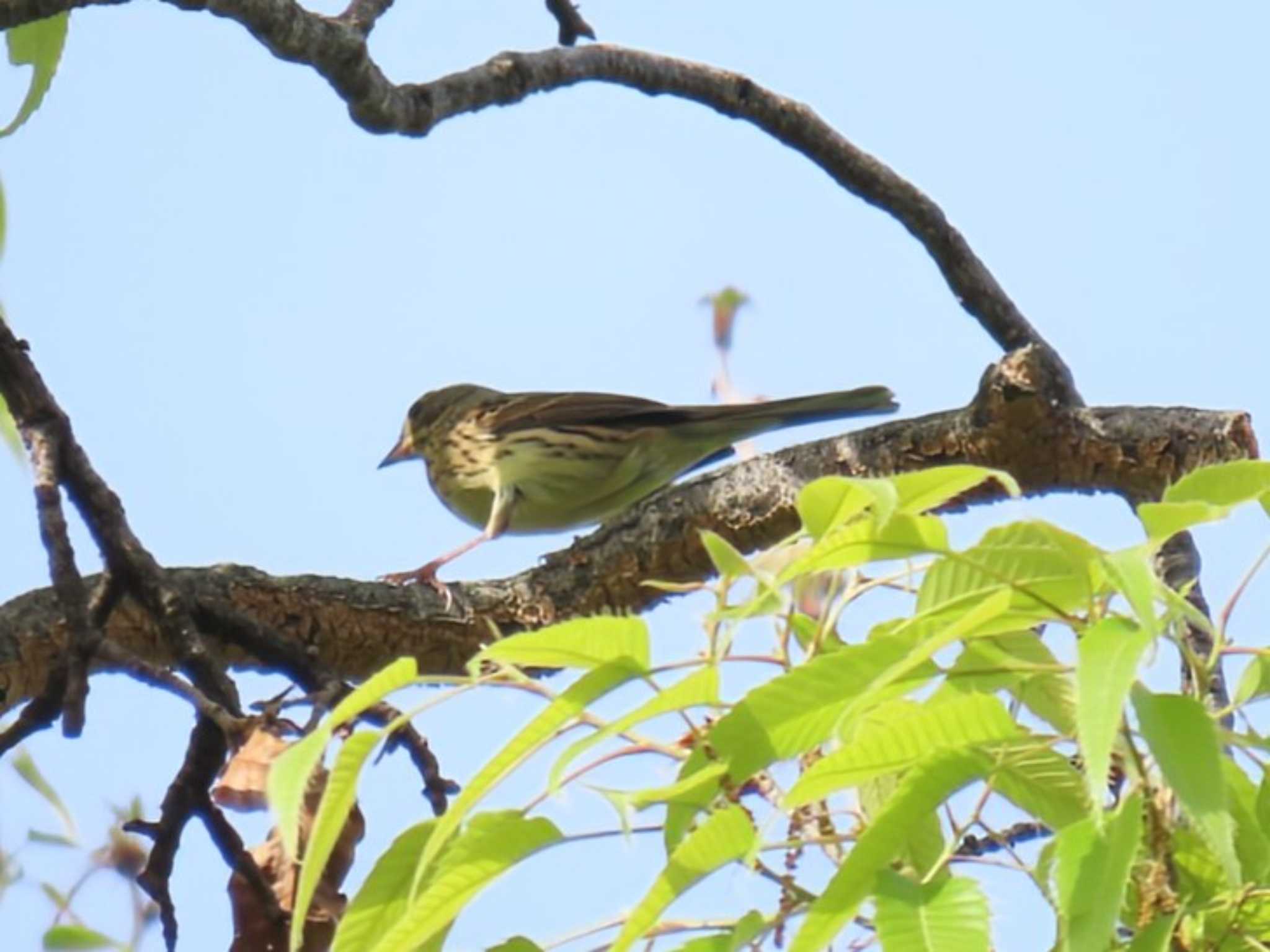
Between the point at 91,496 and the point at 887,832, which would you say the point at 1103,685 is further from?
the point at 91,496

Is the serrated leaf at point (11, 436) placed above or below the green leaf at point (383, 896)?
above

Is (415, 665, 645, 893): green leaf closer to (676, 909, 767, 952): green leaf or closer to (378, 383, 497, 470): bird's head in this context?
(676, 909, 767, 952): green leaf

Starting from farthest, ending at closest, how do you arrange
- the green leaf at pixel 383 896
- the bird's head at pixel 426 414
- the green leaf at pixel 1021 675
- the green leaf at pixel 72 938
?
the bird's head at pixel 426 414 → the green leaf at pixel 72 938 → the green leaf at pixel 383 896 → the green leaf at pixel 1021 675

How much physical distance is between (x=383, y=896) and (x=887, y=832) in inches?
20.6

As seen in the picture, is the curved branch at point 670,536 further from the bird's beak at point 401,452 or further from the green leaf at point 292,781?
the bird's beak at point 401,452

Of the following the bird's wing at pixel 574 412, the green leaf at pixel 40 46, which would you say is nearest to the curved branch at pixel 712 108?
the green leaf at pixel 40 46

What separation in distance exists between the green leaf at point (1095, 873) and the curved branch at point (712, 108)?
7.72 ft

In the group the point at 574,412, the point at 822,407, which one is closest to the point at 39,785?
the point at 822,407

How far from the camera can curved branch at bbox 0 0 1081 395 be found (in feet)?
13.1

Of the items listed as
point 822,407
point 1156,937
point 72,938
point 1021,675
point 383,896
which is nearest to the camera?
point 1156,937

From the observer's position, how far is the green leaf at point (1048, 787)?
1.82m

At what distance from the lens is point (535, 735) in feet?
5.83

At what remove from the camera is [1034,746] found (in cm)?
178

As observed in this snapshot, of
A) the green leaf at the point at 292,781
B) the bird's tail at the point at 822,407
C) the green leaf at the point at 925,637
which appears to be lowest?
the green leaf at the point at 292,781
